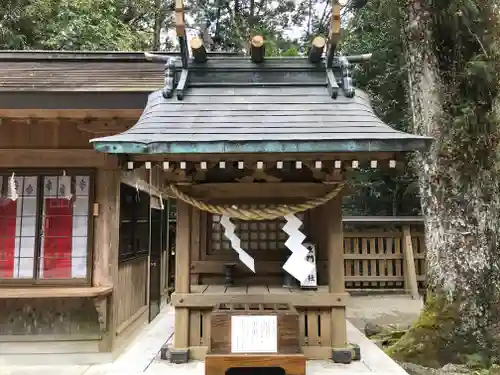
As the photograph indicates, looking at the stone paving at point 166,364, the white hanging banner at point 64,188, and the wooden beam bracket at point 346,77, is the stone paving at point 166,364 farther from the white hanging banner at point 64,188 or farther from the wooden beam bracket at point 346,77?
the wooden beam bracket at point 346,77

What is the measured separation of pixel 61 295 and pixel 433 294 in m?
4.37

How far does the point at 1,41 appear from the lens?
11.1m

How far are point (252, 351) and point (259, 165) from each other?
1.53 m

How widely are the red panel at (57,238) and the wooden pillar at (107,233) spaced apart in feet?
1.04

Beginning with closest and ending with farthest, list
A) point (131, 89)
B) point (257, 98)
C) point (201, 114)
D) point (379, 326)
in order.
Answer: point (201, 114), point (257, 98), point (131, 89), point (379, 326)

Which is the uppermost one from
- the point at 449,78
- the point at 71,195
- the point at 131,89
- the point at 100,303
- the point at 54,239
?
the point at 449,78

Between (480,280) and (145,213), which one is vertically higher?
(145,213)

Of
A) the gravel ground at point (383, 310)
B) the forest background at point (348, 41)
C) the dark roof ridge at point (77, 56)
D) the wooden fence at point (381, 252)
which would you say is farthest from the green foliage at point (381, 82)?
the dark roof ridge at point (77, 56)

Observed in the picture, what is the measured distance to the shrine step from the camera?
11.0ft

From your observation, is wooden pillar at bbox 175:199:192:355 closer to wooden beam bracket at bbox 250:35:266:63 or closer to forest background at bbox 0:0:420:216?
wooden beam bracket at bbox 250:35:266:63

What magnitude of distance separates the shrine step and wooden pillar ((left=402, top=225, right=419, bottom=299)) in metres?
6.42

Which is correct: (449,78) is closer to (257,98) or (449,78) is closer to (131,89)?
(257,98)

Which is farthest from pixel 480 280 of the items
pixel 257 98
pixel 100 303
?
pixel 100 303

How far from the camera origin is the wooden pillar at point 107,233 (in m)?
5.18
